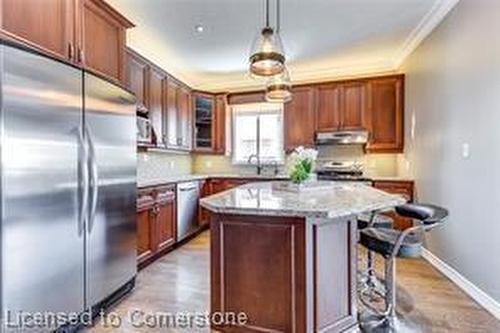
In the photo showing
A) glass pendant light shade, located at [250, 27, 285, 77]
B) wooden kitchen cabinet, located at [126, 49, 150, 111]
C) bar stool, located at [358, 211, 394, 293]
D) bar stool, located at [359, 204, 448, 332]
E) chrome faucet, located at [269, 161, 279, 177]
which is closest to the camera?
bar stool, located at [359, 204, 448, 332]

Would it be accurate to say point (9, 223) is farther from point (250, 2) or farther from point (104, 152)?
point (250, 2)

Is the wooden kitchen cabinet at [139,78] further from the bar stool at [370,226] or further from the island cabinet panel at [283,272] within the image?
the bar stool at [370,226]

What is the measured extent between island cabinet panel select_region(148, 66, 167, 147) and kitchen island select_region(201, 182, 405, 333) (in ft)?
8.28

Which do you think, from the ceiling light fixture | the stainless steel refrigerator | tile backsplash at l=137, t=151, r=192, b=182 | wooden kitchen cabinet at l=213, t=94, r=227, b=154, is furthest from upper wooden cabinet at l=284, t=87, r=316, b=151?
the stainless steel refrigerator

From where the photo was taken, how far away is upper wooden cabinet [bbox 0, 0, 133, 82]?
196cm

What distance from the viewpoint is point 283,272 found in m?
1.94

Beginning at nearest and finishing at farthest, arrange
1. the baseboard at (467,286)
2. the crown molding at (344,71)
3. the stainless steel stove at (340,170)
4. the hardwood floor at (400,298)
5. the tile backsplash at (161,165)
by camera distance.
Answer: the hardwood floor at (400,298) < the baseboard at (467,286) < the crown molding at (344,71) < the tile backsplash at (161,165) < the stainless steel stove at (340,170)

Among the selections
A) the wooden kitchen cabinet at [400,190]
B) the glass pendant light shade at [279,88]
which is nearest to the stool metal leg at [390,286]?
the glass pendant light shade at [279,88]

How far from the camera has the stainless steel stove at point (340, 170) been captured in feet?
17.0

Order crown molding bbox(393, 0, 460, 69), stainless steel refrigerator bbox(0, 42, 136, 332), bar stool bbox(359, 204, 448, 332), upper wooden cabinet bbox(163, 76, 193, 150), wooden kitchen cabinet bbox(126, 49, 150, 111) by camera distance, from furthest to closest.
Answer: upper wooden cabinet bbox(163, 76, 193, 150)
wooden kitchen cabinet bbox(126, 49, 150, 111)
crown molding bbox(393, 0, 460, 69)
bar stool bbox(359, 204, 448, 332)
stainless steel refrigerator bbox(0, 42, 136, 332)

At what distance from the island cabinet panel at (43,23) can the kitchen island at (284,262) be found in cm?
146

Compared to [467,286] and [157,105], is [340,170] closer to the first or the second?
[467,286]

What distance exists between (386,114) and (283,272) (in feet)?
12.7

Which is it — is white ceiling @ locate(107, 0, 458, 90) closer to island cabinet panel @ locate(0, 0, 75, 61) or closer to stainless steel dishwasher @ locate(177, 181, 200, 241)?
island cabinet panel @ locate(0, 0, 75, 61)
